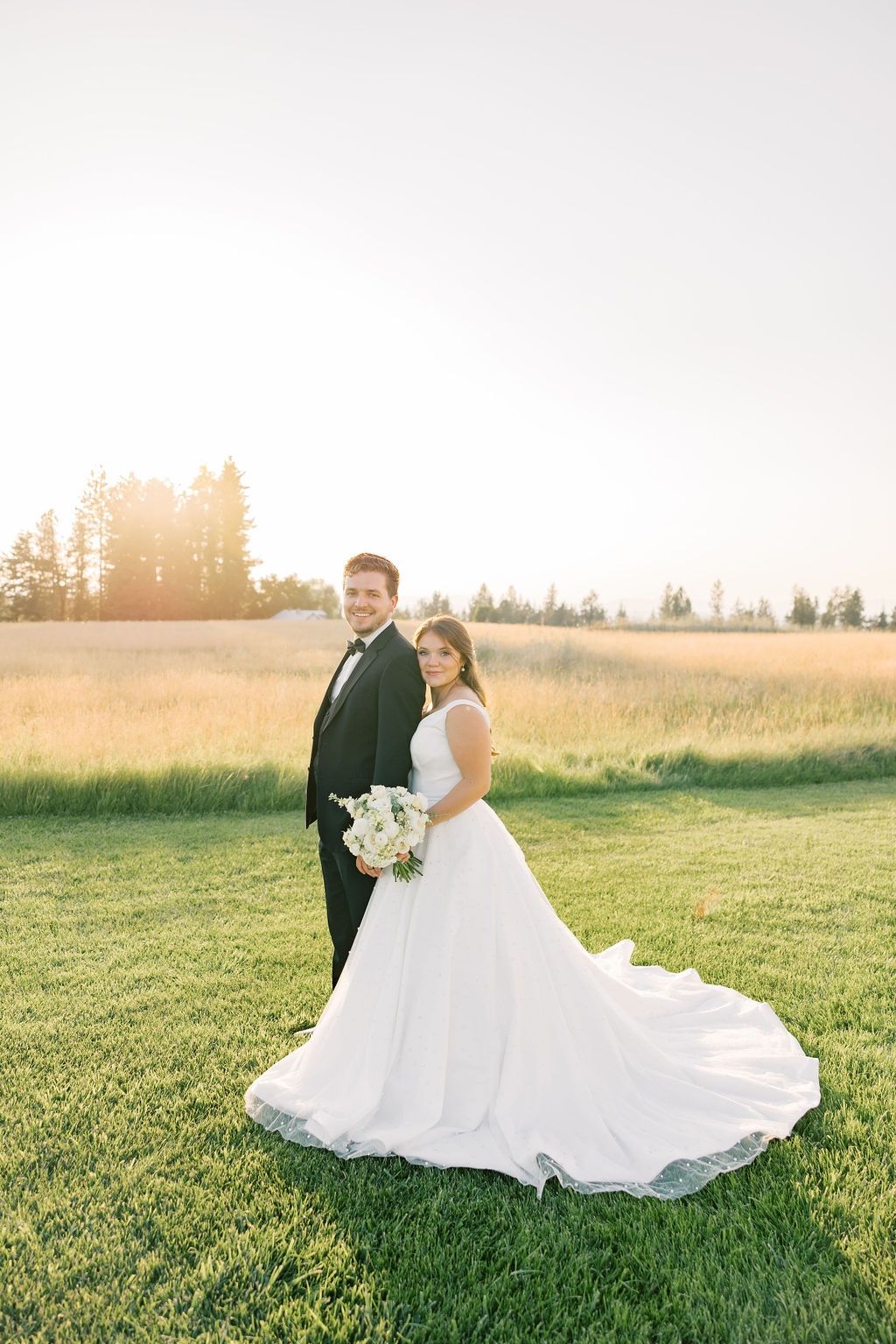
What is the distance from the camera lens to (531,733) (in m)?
12.3

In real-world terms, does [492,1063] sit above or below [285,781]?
below

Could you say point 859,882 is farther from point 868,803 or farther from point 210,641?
point 210,641

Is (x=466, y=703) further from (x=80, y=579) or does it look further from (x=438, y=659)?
(x=80, y=579)

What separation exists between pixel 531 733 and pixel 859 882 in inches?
239

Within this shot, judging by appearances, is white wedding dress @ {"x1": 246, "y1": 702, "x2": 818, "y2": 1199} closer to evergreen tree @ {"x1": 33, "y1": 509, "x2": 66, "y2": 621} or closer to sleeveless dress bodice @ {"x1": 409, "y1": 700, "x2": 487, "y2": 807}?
sleeveless dress bodice @ {"x1": 409, "y1": 700, "x2": 487, "y2": 807}

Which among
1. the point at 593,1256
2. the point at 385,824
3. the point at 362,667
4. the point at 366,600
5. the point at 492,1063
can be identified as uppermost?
the point at 366,600

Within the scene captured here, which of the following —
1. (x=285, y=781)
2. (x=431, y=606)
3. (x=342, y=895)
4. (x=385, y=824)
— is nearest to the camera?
(x=385, y=824)

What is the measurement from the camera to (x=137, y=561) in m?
49.2

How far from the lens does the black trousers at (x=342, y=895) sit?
396cm

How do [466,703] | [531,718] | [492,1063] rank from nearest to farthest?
[492,1063]
[466,703]
[531,718]

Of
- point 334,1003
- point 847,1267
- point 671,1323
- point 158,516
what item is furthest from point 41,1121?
point 158,516

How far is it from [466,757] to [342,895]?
4.33ft

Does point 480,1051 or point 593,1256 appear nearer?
point 593,1256

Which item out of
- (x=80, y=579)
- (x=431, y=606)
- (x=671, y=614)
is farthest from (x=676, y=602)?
(x=80, y=579)
